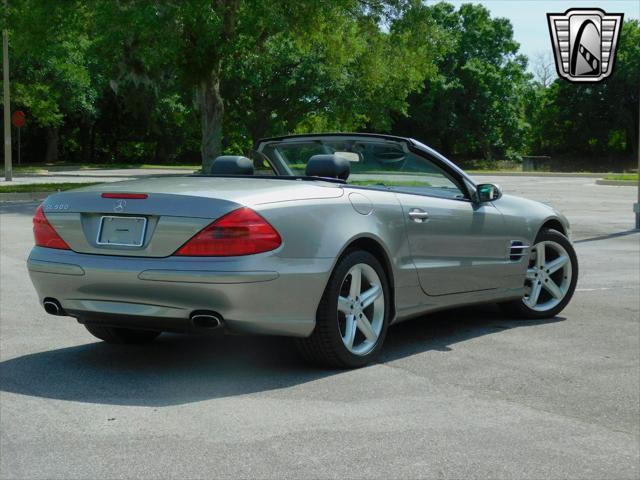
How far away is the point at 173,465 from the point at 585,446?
1.84m

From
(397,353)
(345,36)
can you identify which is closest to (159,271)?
(397,353)

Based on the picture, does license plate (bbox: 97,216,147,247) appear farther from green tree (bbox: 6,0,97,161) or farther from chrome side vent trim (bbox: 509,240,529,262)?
green tree (bbox: 6,0,97,161)

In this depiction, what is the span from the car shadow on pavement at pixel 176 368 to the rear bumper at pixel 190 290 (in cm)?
34

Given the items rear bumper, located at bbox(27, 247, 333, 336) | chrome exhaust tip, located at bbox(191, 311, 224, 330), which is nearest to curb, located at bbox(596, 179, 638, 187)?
rear bumper, located at bbox(27, 247, 333, 336)

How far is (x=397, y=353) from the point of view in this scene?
656cm

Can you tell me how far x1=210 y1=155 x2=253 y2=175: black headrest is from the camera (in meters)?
6.72

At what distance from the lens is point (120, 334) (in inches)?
262

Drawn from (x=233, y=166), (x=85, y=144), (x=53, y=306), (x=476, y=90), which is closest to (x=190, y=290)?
(x=53, y=306)

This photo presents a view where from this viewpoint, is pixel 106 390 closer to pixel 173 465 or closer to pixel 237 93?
pixel 173 465

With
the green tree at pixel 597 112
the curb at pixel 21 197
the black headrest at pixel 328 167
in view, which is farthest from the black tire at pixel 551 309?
the green tree at pixel 597 112

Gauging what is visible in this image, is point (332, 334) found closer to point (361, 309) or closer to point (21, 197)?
point (361, 309)

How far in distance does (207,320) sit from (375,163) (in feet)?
6.17

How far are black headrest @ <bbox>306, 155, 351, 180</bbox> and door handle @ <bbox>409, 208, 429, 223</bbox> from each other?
1.59 ft

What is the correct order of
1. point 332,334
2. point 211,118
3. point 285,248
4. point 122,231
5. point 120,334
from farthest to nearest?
1. point 211,118
2. point 120,334
3. point 332,334
4. point 122,231
5. point 285,248
